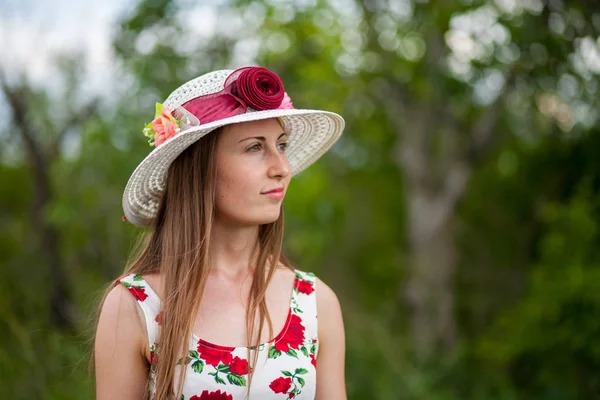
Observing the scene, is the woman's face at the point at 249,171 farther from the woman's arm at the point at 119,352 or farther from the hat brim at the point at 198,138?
the woman's arm at the point at 119,352

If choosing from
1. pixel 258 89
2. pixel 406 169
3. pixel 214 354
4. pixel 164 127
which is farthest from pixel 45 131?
pixel 214 354

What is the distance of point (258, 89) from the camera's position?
1969 mm

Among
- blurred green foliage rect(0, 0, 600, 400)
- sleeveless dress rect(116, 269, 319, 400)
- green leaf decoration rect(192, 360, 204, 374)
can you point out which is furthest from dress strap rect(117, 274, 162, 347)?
blurred green foliage rect(0, 0, 600, 400)

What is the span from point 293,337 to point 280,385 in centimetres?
14

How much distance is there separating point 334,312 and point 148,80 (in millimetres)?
4874

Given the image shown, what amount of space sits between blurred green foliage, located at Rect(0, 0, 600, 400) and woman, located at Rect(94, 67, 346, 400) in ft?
5.85

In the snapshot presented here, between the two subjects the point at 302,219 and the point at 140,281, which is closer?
the point at 140,281

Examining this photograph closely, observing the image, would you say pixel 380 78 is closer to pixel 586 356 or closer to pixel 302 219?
pixel 302 219

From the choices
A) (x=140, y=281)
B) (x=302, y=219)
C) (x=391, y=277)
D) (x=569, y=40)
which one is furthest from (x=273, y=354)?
(x=391, y=277)

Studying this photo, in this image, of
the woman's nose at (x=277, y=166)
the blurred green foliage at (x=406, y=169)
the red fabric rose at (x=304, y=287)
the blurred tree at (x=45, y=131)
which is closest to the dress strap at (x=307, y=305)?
the red fabric rose at (x=304, y=287)

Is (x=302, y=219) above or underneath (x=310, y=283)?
underneath

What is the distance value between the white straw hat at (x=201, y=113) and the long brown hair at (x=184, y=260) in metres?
0.05

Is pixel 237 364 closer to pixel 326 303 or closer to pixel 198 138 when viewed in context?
pixel 326 303

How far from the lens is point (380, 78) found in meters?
8.52
